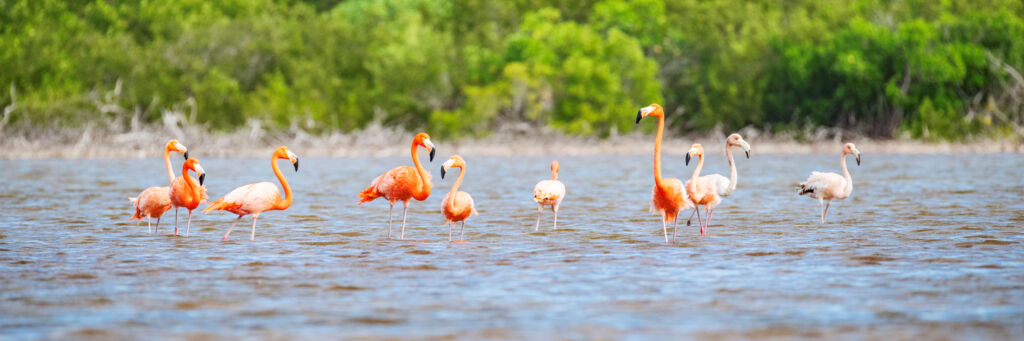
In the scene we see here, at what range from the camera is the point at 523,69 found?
42.1 metres

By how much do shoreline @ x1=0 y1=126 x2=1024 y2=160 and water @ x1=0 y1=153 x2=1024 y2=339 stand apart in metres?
18.2

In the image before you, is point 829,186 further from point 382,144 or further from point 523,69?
point 523,69

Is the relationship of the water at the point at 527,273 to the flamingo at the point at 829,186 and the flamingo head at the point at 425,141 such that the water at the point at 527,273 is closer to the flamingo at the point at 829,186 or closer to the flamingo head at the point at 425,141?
the flamingo at the point at 829,186

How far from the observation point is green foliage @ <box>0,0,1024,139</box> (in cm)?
3900

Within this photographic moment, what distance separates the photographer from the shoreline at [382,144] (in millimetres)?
37000

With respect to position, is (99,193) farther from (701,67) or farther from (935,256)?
(701,67)

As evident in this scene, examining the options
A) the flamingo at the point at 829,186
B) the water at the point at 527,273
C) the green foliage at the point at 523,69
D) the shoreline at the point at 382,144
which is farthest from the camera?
the green foliage at the point at 523,69

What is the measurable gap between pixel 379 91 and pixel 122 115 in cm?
811

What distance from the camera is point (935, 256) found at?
1142 cm

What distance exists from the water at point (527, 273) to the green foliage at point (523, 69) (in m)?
20.3

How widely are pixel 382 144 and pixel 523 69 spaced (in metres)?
5.65

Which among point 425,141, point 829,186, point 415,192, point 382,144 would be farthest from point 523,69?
point 425,141

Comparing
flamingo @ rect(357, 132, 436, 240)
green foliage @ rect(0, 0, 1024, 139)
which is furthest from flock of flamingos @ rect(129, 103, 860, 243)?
green foliage @ rect(0, 0, 1024, 139)

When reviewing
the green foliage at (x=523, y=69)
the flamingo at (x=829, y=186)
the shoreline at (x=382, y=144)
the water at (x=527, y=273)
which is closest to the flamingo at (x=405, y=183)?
the water at (x=527, y=273)
